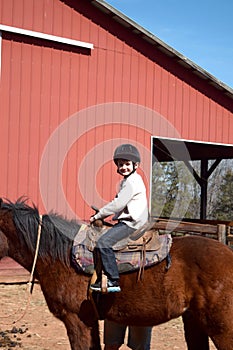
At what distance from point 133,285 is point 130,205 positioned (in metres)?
0.71

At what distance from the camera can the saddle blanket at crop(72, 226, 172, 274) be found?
432 centimetres

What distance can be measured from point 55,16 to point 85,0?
827mm

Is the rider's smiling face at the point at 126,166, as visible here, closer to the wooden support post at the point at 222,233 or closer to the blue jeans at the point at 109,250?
the blue jeans at the point at 109,250

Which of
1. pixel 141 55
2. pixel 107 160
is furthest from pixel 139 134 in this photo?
pixel 141 55

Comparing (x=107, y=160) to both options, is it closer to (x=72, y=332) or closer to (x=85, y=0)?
(x=85, y=0)

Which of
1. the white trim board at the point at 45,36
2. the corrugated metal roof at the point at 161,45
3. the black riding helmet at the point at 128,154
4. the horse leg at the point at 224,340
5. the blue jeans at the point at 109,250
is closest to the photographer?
the horse leg at the point at 224,340

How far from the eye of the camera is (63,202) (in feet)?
33.2

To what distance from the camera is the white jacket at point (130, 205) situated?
4316mm

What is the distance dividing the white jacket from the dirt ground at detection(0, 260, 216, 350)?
156cm

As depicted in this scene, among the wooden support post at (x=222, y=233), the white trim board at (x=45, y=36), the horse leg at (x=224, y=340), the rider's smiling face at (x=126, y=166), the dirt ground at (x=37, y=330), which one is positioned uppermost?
the white trim board at (x=45, y=36)

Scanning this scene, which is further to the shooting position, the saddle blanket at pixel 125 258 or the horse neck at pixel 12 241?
the horse neck at pixel 12 241

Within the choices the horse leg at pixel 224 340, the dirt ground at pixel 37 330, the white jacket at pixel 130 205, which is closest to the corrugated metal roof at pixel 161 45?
the dirt ground at pixel 37 330

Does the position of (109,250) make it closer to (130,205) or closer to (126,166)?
(130,205)

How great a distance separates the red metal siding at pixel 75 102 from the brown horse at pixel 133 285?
5.16m
